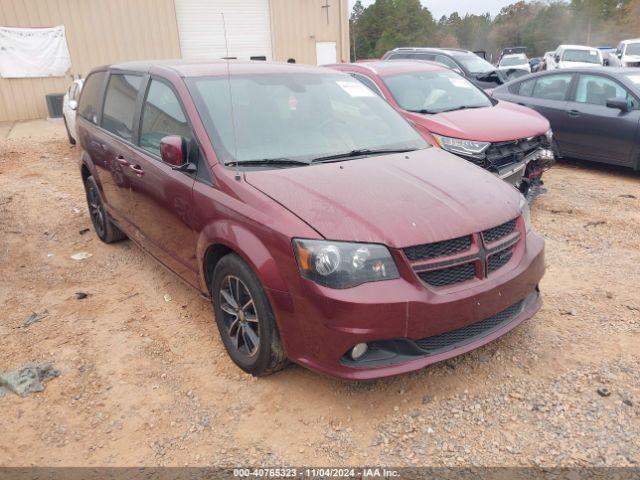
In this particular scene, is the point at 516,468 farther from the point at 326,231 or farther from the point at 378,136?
the point at 378,136

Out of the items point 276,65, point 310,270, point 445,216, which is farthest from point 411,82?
point 310,270

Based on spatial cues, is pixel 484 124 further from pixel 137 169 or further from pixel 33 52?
pixel 33 52

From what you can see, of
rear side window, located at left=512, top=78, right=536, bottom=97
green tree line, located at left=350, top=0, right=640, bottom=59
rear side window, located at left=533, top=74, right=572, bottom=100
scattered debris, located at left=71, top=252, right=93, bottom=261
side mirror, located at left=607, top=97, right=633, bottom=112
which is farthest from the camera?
green tree line, located at left=350, top=0, right=640, bottom=59

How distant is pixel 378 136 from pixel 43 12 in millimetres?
15022

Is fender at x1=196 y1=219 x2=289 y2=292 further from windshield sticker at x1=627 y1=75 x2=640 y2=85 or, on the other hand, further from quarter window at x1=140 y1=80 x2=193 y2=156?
windshield sticker at x1=627 y1=75 x2=640 y2=85

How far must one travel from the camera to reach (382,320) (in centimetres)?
240

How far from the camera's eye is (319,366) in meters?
2.56

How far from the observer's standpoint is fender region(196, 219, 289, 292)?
101 inches

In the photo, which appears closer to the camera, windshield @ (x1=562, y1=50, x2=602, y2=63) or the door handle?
the door handle

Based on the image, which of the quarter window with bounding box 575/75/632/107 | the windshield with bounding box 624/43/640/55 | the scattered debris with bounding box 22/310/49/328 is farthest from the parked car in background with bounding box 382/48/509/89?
the scattered debris with bounding box 22/310/49/328

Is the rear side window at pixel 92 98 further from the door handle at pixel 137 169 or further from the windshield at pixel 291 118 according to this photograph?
the windshield at pixel 291 118

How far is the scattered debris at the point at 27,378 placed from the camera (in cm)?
300

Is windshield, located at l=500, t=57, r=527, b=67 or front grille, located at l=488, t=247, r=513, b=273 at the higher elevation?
windshield, located at l=500, t=57, r=527, b=67

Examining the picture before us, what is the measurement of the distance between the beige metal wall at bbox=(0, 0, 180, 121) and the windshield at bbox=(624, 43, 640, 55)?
16.7m
